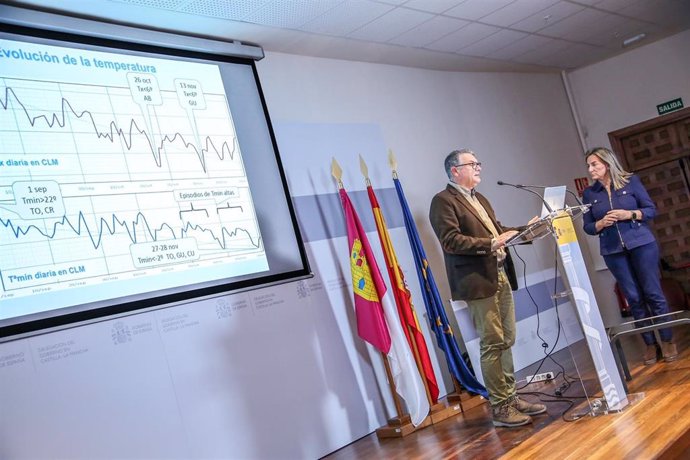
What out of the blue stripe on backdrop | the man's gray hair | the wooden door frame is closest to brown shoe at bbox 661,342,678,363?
the blue stripe on backdrop

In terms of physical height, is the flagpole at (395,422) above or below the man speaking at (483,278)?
below

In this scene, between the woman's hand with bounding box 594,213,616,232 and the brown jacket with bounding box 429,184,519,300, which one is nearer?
the brown jacket with bounding box 429,184,519,300

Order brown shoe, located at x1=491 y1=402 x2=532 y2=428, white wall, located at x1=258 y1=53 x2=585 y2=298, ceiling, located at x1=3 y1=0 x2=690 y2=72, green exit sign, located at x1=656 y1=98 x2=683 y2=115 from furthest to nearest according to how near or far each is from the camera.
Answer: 1. green exit sign, located at x1=656 y1=98 x2=683 y2=115
2. white wall, located at x1=258 y1=53 x2=585 y2=298
3. ceiling, located at x1=3 y1=0 x2=690 y2=72
4. brown shoe, located at x1=491 y1=402 x2=532 y2=428

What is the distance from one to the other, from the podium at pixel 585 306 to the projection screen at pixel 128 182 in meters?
1.57

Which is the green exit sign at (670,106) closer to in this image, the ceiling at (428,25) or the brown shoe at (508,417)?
the ceiling at (428,25)

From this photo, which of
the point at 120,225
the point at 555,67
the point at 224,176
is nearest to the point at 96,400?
the point at 120,225

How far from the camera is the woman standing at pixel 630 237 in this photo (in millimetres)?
4625

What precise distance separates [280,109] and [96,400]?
88.5 inches

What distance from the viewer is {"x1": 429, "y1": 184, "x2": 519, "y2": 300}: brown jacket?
3796 mm

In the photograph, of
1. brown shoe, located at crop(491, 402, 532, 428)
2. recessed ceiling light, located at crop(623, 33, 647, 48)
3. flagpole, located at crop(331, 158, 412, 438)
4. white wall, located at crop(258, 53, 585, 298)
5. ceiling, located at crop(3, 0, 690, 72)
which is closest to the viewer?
brown shoe, located at crop(491, 402, 532, 428)

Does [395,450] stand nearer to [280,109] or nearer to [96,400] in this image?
[96,400]

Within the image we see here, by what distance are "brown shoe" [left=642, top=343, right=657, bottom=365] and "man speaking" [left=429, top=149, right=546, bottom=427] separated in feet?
3.82

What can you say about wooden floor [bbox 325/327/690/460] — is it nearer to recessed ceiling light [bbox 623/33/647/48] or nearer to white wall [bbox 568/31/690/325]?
white wall [bbox 568/31/690/325]

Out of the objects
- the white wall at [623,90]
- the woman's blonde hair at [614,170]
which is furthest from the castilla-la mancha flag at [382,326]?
the white wall at [623,90]
